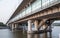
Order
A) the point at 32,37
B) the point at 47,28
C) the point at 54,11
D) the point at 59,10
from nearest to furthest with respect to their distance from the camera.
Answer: the point at 59,10
the point at 54,11
the point at 32,37
the point at 47,28

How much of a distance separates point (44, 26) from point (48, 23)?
1286 mm

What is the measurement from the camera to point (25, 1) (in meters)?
39.5

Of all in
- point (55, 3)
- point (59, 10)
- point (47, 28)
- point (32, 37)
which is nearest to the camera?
point (55, 3)

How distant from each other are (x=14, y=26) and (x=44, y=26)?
4461 cm

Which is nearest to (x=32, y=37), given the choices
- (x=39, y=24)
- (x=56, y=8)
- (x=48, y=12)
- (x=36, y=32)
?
(x=36, y=32)

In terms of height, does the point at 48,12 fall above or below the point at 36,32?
above

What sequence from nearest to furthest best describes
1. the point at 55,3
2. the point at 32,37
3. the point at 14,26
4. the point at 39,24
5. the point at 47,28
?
the point at 55,3
the point at 32,37
the point at 39,24
the point at 47,28
the point at 14,26

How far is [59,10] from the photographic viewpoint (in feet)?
58.0

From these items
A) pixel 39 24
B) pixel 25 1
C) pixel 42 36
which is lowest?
pixel 42 36

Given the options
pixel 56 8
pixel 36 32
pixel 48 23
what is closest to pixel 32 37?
pixel 36 32

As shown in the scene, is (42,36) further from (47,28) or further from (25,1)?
(25,1)

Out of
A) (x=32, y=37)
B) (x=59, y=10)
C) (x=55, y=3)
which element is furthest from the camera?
(x=32, y=37)

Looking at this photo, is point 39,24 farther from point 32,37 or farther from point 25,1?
point 25,1

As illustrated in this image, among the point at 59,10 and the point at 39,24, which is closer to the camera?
the point at 59,10
